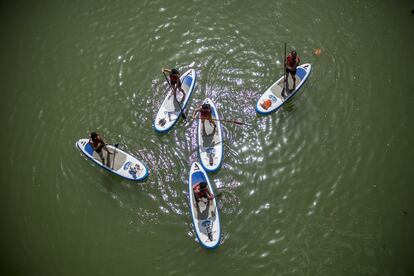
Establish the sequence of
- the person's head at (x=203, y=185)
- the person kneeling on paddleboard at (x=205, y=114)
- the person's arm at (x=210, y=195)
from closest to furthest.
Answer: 1. the person's head at (x=203, y=185)
2. the person's arm at (x=210, y=195)
3. the person kneeling on paddleboard at (x=205, y=114)

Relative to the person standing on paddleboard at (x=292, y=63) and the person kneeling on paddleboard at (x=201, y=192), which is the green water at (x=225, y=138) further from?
the person standing on paddleboard at (x=292, y=63)

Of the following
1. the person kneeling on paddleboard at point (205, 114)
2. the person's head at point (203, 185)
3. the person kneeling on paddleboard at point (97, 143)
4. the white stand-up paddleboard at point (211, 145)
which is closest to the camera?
the person's head at point (203, 185)

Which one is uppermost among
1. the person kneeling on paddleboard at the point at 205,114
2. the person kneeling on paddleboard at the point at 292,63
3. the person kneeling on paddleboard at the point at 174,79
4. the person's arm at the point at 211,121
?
the person kneeling on paddleboard at the point at 174,79

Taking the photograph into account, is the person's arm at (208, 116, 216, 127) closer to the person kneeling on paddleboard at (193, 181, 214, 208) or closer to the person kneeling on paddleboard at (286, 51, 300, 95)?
the person kneeling on paddleboard at (193, 181, 214, 208)

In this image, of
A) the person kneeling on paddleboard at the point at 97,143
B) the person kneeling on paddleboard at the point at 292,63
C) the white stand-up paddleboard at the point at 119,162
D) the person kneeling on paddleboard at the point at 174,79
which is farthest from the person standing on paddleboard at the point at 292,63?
the person kneeling on paddleboard at the point at 97,143

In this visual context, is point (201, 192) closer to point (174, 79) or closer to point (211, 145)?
point (211, 145)

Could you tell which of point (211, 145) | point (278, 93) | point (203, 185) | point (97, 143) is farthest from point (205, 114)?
point (97, 143)

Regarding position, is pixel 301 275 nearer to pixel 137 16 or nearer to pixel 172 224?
pixel 172 224
